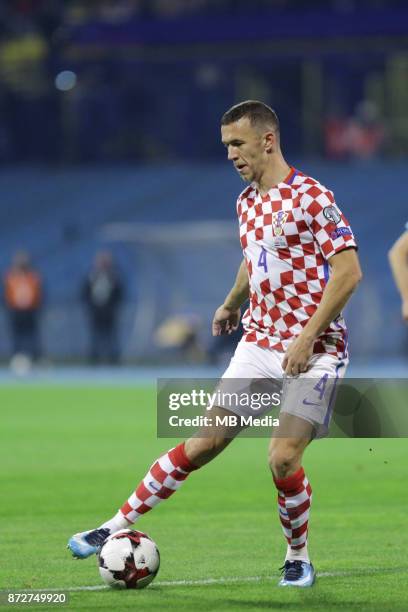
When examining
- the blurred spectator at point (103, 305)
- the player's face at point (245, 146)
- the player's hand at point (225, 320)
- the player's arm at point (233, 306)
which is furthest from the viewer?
the blurred spectator at point (103, 305)

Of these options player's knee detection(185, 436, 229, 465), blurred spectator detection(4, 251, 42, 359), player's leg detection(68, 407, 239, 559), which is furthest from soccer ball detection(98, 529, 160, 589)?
blurred spectator detection(4, 251, 42, 359)

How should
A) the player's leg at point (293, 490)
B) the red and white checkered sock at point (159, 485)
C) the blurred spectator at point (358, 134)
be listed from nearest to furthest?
the player's leg at point (293, 490), the red and white checkered sock at point (159, 485), the blurred spectator at point (358, 134)

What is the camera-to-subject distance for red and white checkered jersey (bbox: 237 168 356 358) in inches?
278

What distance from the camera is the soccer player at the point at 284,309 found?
6996 millimetres

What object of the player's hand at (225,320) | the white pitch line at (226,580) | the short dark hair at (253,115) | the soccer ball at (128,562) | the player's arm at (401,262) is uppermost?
the short dark hair at (253,115)

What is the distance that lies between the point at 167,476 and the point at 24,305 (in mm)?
20576

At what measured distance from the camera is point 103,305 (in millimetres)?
27266

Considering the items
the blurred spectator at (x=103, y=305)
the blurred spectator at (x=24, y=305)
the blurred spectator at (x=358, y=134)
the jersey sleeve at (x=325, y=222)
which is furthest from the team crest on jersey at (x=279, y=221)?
the blurred spectator at (x=358, y=134)

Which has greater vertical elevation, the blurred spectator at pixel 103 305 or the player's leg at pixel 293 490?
the blurred spectator at pixel 103 305

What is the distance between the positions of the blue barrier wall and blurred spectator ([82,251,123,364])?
1.93ft

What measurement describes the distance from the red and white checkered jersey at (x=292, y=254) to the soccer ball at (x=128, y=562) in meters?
1.21

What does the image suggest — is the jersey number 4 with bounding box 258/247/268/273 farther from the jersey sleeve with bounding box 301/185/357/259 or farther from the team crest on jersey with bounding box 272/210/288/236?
the jersey sleeve with bounding box 301/185/357/259

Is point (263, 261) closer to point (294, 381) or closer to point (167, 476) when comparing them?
point (294, 381)

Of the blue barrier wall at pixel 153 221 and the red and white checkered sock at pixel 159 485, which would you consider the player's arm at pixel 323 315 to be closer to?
the red and white checkered sock at pixel 159 485
